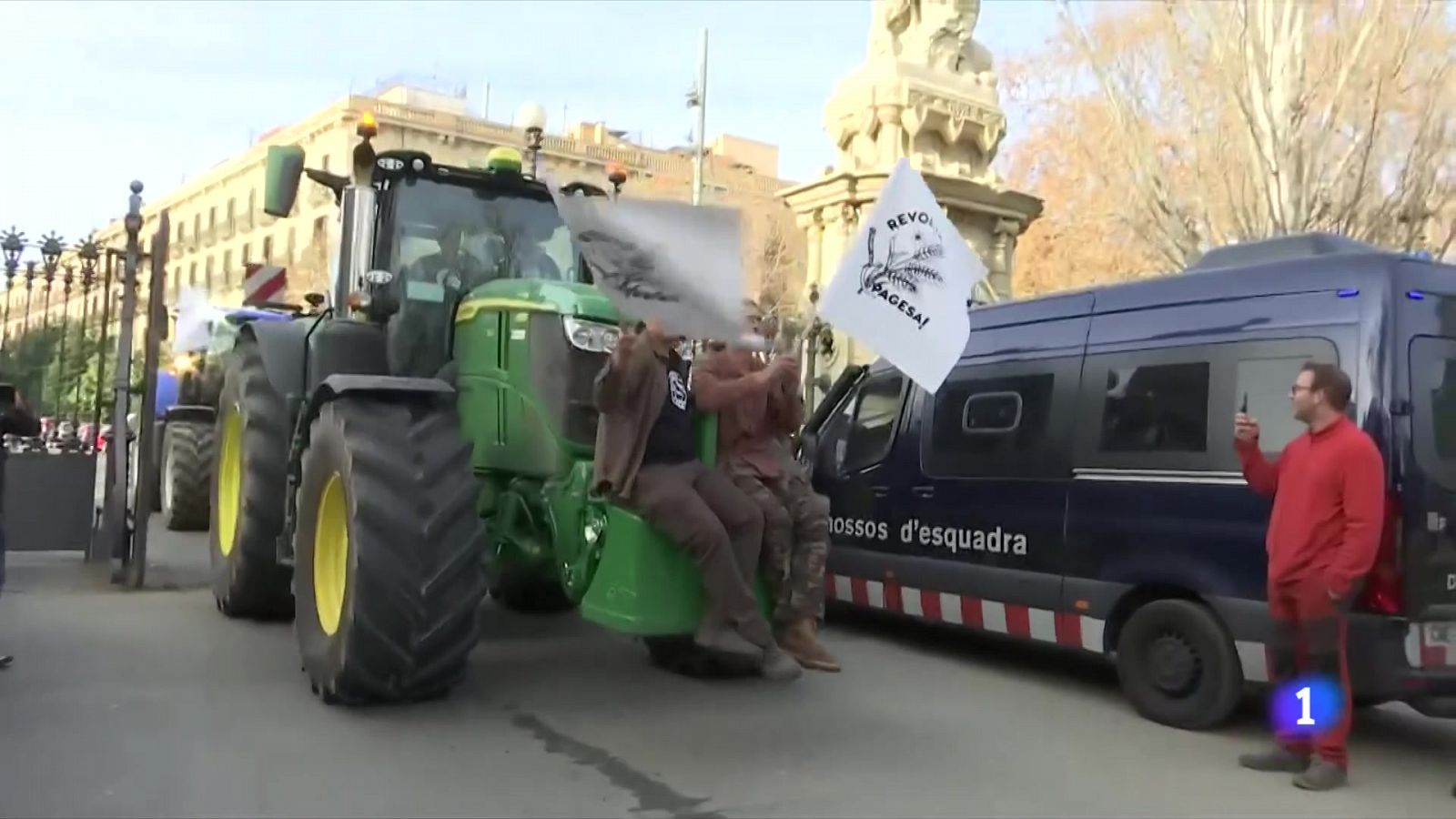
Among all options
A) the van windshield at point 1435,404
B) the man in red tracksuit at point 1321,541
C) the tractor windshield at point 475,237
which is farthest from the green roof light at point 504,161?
the van windshield at point 1435,404

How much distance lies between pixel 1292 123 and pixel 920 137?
3869 mm

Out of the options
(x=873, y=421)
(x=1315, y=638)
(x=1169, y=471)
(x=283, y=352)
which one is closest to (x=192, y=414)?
(x=283, y=352)

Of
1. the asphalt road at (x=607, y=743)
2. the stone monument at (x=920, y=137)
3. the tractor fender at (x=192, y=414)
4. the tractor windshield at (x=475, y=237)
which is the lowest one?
the asphalt road at (x=607, y=743)

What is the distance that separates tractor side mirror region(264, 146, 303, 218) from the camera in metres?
6.96

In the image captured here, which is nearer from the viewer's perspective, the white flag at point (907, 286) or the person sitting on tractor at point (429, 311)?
the white flag at point (907, 286)

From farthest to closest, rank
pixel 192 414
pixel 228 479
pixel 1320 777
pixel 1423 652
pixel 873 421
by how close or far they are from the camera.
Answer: pixel 192 414, pixel 228 479, pixel 873 421, pixel 1423 652, pixel 1320 777

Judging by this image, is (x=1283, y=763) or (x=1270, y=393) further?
(x=1270, y=393)

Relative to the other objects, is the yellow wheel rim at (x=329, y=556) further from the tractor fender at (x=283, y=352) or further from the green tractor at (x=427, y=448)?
the tractor fender at (x=283, y=352)

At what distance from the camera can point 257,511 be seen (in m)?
7.23

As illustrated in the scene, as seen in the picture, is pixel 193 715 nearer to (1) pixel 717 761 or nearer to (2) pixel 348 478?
(2) pixel 348 478

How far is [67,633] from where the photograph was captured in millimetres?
7016

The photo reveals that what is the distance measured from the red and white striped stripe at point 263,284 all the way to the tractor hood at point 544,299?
747cm

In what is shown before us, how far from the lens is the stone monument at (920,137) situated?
13211 mm

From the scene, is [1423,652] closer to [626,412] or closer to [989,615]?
[989,615]
